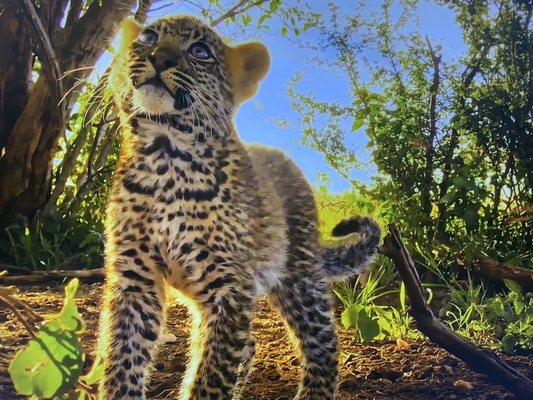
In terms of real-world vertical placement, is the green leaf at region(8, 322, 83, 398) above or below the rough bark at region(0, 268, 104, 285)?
below

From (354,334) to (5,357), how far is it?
0.58 meters

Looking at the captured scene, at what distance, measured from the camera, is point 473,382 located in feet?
4.00

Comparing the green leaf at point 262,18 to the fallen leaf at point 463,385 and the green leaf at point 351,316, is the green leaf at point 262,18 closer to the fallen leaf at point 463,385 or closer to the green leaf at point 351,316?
the green leaf at point 351,316

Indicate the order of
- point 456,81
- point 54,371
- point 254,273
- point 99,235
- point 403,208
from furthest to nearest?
point 99,235, point 403,208, point 456,81, point 254,273, point 54,371

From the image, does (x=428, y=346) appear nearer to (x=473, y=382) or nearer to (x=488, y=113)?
(x=473, y=382)

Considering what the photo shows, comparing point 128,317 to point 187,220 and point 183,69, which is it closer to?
point 187,220

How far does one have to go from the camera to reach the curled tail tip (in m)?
1.27

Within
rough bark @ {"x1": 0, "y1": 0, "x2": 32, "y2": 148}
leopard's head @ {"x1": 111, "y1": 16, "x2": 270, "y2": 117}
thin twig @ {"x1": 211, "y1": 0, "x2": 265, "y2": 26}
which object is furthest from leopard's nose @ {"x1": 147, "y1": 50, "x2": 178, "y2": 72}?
rough bark @ {"x1": 0, "y1": 0, "x2": 32, "y2": 148}

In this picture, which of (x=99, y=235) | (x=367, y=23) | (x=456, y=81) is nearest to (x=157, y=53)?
(x=367, y=23)

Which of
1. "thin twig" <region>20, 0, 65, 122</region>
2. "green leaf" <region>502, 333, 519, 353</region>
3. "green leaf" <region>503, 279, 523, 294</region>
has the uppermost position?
"thin twig" <region>20, 0, 65, 122</region>

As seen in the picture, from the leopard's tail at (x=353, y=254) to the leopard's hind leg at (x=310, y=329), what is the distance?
2.6 inches

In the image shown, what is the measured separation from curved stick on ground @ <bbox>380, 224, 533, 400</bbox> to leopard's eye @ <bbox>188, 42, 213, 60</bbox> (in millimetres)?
348

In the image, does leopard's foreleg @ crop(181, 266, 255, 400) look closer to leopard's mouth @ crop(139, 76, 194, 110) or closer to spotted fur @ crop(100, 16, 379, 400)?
spotted fur @ crop(100, 16, 379, 400)

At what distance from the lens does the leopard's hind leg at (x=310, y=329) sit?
4.08 feet
